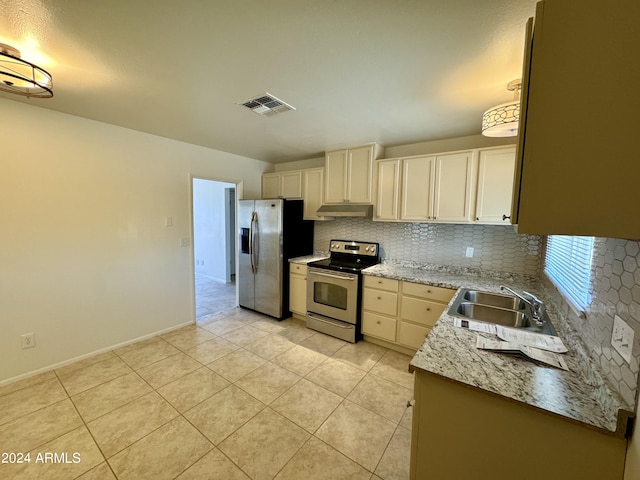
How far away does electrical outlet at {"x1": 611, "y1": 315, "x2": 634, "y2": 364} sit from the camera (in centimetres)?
85

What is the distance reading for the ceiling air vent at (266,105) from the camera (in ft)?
6.66

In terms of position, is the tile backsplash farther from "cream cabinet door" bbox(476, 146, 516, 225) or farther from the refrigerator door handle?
the refrigerator door handle

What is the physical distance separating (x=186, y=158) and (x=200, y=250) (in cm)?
350

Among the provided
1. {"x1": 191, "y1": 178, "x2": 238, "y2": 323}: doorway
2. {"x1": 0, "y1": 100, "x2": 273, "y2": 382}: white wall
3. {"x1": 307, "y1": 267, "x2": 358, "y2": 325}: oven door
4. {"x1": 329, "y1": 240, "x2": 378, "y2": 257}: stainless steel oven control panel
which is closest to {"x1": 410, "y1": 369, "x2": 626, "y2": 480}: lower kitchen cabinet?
{"x1": 307, "y1": 267, "x2": 358, "y2": 325}: oven door

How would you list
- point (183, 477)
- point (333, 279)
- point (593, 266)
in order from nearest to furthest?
point (593, 266), point (183, 477), point (333, 279)

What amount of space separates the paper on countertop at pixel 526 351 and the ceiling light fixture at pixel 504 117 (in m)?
1.21

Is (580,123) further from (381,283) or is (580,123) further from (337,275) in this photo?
(337,275)

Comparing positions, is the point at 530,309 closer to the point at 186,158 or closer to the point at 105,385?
the point at 105,385

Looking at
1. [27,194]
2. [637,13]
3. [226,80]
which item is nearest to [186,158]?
[27,194]

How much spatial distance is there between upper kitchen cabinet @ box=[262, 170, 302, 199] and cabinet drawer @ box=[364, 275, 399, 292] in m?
1.70

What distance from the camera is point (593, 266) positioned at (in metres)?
1.19

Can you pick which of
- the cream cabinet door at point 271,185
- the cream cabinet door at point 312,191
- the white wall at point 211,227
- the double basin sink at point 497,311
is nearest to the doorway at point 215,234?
the white wall at point 211,227

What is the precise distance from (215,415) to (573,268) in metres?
2.62

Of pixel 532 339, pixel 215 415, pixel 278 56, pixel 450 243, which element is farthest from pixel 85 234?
pixel 450 243
